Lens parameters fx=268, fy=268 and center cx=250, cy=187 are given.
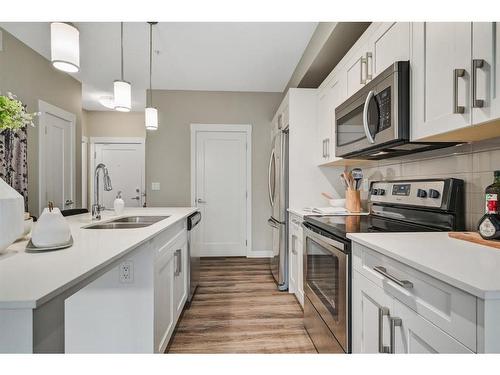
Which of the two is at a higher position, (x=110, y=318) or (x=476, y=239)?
(x=476, y=239)

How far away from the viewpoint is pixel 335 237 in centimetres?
138

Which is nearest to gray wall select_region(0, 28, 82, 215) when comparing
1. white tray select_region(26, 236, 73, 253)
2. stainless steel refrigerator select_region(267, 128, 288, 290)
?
white tray select_region(26, 236, 73, 253)

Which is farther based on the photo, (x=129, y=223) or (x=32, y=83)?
(x=32, y=83)

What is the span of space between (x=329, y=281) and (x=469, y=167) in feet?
2.93

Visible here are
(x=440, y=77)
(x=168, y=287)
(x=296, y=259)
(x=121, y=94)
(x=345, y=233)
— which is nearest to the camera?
(x=440, y=77)

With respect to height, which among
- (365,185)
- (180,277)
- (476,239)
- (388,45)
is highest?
(388,45)

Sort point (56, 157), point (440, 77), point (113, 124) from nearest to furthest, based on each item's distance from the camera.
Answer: point (440, 77), point (56, 157), point (113, 124)

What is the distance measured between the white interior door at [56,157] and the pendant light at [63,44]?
81.6 inches

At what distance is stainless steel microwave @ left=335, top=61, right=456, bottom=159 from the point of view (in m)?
Answer: 1.32

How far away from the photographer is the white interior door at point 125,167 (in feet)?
17.6

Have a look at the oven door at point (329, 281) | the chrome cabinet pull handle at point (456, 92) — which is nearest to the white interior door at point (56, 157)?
the oven door at point (329, 281)

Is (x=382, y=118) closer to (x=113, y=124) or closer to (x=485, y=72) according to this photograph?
(x=485, y=72)

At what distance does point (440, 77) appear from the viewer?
1.10 metres

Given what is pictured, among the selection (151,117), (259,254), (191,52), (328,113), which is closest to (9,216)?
(151,117)
